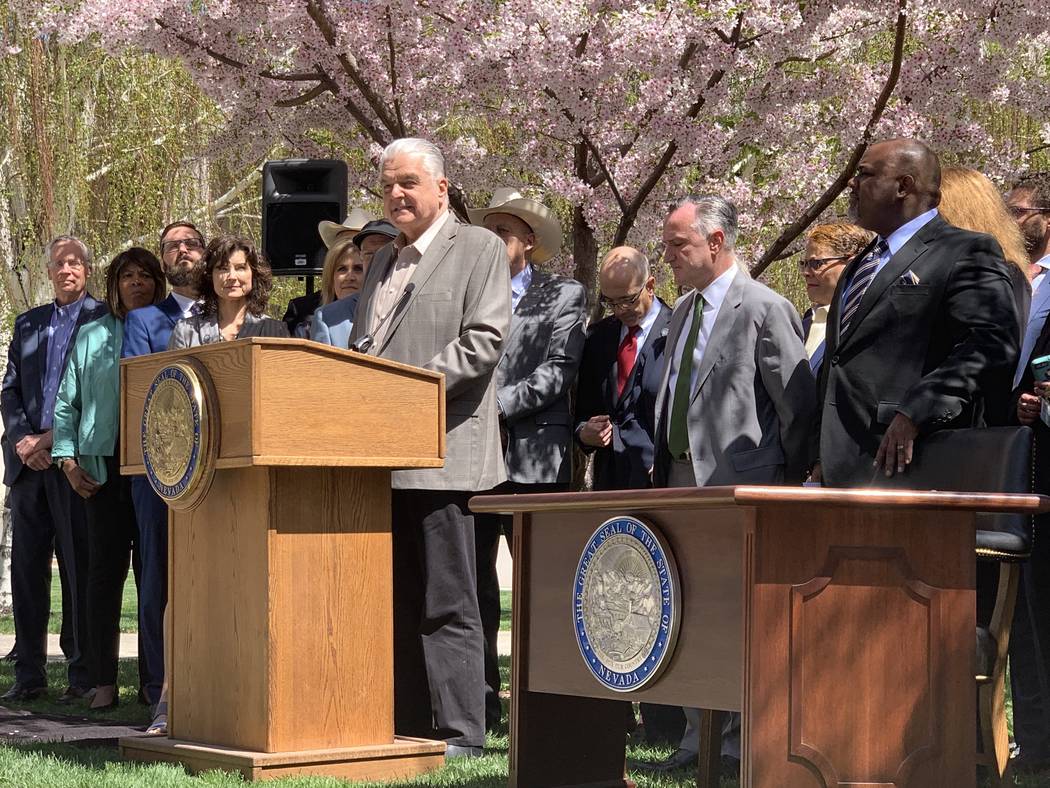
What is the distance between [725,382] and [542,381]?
162 cm

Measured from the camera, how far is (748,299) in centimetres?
612

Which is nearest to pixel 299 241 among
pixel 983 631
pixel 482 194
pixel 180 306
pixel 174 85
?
pixel 180 306

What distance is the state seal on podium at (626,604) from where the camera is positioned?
427 cm

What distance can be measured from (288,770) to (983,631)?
2.39 metres

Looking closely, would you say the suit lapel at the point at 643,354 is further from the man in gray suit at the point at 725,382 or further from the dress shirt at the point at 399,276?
the dress shirt at the point at 399,276

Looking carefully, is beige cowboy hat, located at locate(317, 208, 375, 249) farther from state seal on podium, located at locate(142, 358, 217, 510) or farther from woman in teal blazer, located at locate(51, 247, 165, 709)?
state seal on podium, located at locate(142, 358, 217, 510)

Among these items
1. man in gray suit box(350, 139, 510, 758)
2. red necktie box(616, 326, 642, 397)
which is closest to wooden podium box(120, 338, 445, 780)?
man in gray suit box(350, 139, 510, 758)

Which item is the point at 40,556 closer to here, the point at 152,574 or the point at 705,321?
the point at 152,574

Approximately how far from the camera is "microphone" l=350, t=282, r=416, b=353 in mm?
6379

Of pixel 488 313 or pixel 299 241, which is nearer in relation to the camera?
pixel 488 313

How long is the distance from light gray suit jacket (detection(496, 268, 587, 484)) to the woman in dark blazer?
1.08 meters

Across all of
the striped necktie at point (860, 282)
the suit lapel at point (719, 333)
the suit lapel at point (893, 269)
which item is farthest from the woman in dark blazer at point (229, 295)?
the suit lapel at point (893, 269)

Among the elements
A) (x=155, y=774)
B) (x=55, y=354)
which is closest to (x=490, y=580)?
(x=155, y=774)

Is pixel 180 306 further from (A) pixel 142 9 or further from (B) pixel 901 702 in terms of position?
(B) pixel 901 702
